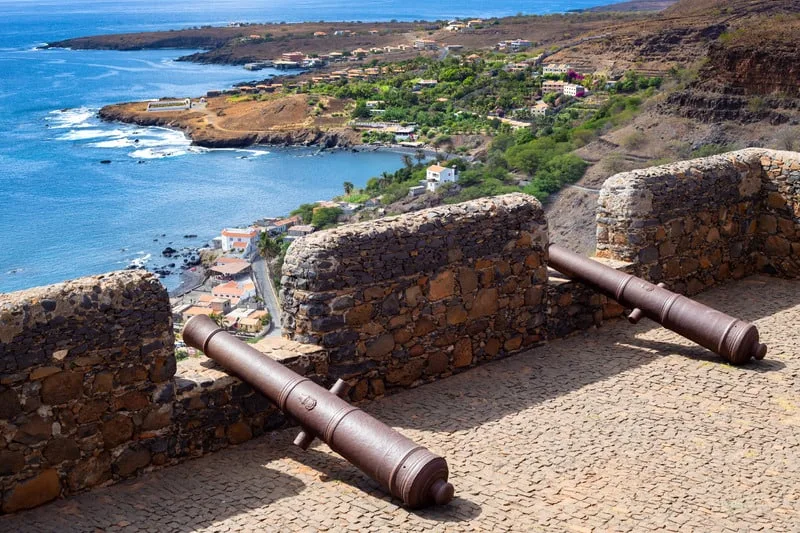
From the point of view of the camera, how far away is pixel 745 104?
42.5 metres

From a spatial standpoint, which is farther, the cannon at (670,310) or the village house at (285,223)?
the village house at (285,223)

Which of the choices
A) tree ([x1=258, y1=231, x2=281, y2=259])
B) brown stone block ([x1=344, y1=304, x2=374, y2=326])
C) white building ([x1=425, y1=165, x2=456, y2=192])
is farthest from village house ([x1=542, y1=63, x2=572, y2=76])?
brown stone block ([x1=344, y1=304, x2=374, y2=326])

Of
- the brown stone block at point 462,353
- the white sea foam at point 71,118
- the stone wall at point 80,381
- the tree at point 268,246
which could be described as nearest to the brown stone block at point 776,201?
the brown stone block at point 462,353

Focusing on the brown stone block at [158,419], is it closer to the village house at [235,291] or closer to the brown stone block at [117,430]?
the brown stone block at [117,430]

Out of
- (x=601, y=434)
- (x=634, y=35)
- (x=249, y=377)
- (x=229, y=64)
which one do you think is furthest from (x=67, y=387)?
(x=229, y=64)

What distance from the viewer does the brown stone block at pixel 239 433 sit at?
19.2 ft

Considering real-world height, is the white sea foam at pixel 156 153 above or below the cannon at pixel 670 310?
below

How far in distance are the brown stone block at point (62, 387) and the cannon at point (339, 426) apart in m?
0.94

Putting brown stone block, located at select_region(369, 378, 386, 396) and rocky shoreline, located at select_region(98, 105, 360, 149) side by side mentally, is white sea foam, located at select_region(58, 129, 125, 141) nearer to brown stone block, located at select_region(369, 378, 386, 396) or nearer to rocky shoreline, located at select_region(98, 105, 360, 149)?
rocky shoreline, located at select_region(98, 105, 360, 149)

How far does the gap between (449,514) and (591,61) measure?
9398 cm

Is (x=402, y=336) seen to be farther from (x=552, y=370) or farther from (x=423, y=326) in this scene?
(x=552, y=370)

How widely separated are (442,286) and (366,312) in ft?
2.25

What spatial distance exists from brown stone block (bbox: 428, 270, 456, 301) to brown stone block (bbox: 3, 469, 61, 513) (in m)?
2.85

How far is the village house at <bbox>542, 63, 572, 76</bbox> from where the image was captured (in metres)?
94.8
